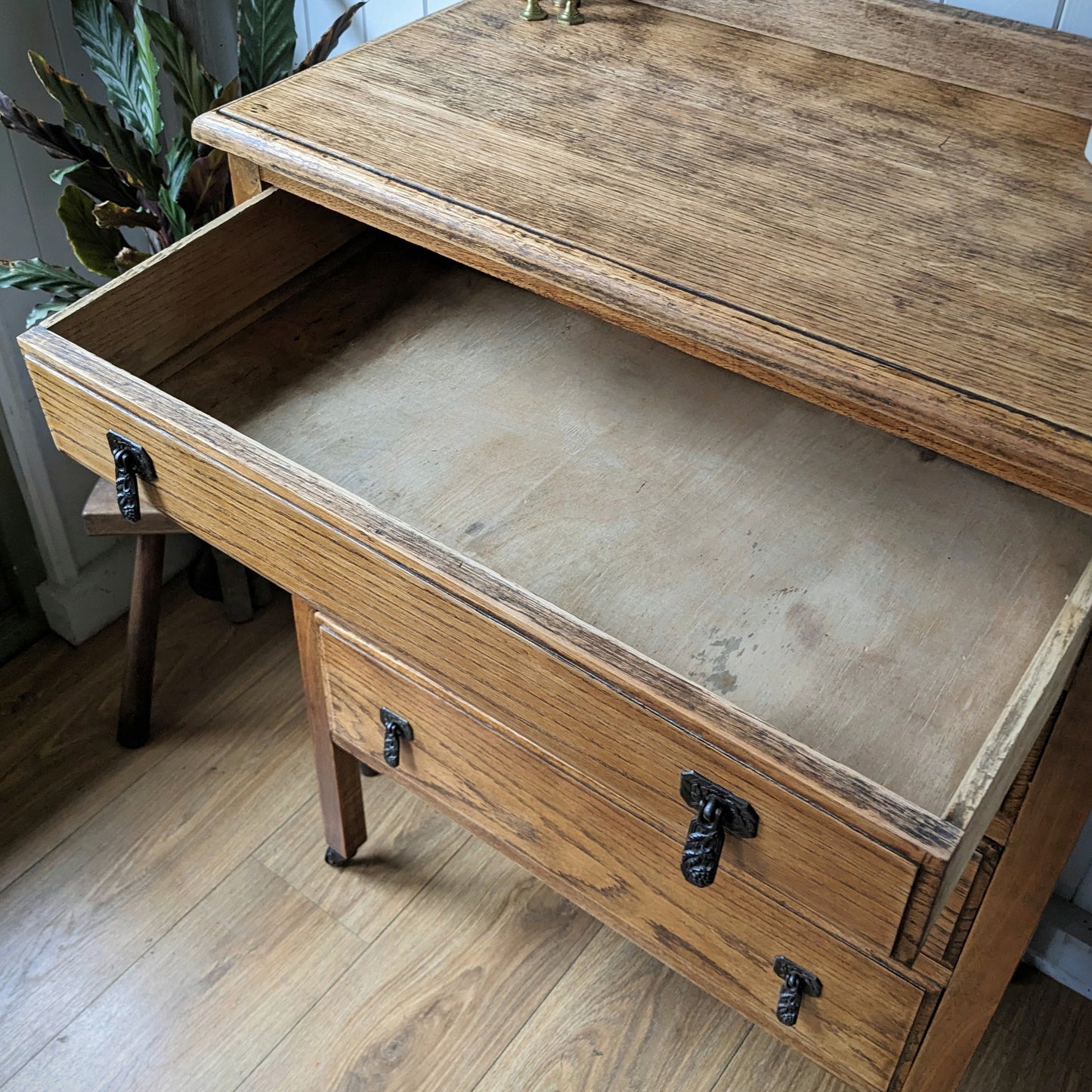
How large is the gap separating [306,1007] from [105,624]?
656mm

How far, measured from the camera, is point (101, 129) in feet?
3.68

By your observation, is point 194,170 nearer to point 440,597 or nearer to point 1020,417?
point 440,597

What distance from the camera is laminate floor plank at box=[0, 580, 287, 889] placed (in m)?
1.37

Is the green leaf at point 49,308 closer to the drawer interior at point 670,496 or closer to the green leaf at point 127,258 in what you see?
the green leaf at point 127,258

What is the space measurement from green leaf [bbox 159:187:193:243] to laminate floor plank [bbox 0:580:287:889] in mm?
613

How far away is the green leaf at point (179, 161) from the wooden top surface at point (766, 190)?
0.92 ft

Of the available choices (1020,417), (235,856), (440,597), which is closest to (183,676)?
(235,856)

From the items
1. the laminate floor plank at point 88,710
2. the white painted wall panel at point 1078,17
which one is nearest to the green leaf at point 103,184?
the laminate floor plank at point 88,710

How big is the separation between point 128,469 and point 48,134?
481 mm

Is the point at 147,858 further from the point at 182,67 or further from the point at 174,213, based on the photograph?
the point at 182,67

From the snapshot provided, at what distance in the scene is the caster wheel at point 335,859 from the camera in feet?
4.28

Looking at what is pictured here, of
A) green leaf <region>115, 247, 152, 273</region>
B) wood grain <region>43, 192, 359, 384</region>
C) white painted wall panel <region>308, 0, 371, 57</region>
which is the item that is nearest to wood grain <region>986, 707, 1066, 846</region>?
wood grain <region>43, 192, 359, 384</region>

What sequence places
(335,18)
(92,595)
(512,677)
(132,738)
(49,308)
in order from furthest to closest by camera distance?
(92,595)
(132,738)
(335,18)
(49,308)
(512,677)

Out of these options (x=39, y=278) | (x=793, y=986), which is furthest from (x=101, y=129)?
(x=793, y=986)
